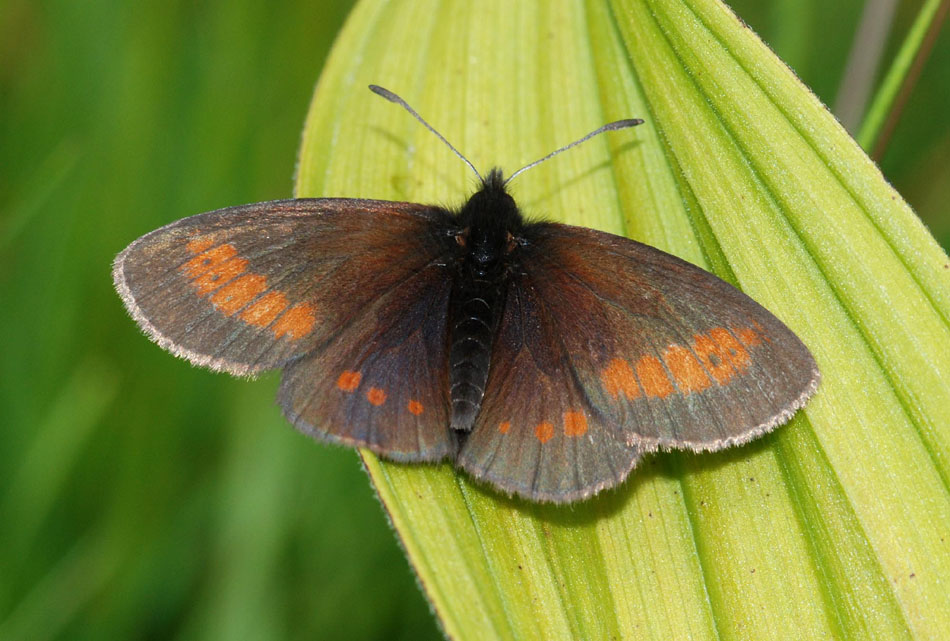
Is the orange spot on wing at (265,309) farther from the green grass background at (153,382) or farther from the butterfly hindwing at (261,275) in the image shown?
the green grass background at (153,382)

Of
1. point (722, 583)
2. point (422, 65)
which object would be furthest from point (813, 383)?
point (422, 65)

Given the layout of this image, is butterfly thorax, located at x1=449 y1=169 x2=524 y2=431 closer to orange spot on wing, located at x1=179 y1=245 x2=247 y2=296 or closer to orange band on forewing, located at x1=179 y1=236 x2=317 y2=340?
orange band on forewing, located at x1=179 y1=236 x2=317 y2=340

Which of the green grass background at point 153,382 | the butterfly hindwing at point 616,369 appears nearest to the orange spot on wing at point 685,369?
the butterfly hindwing at point 616,369

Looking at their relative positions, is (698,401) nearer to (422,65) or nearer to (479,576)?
(479,576)

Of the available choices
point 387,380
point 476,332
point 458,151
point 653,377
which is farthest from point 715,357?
point 458,151

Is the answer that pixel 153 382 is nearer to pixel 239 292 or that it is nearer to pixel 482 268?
pixel 239 292
